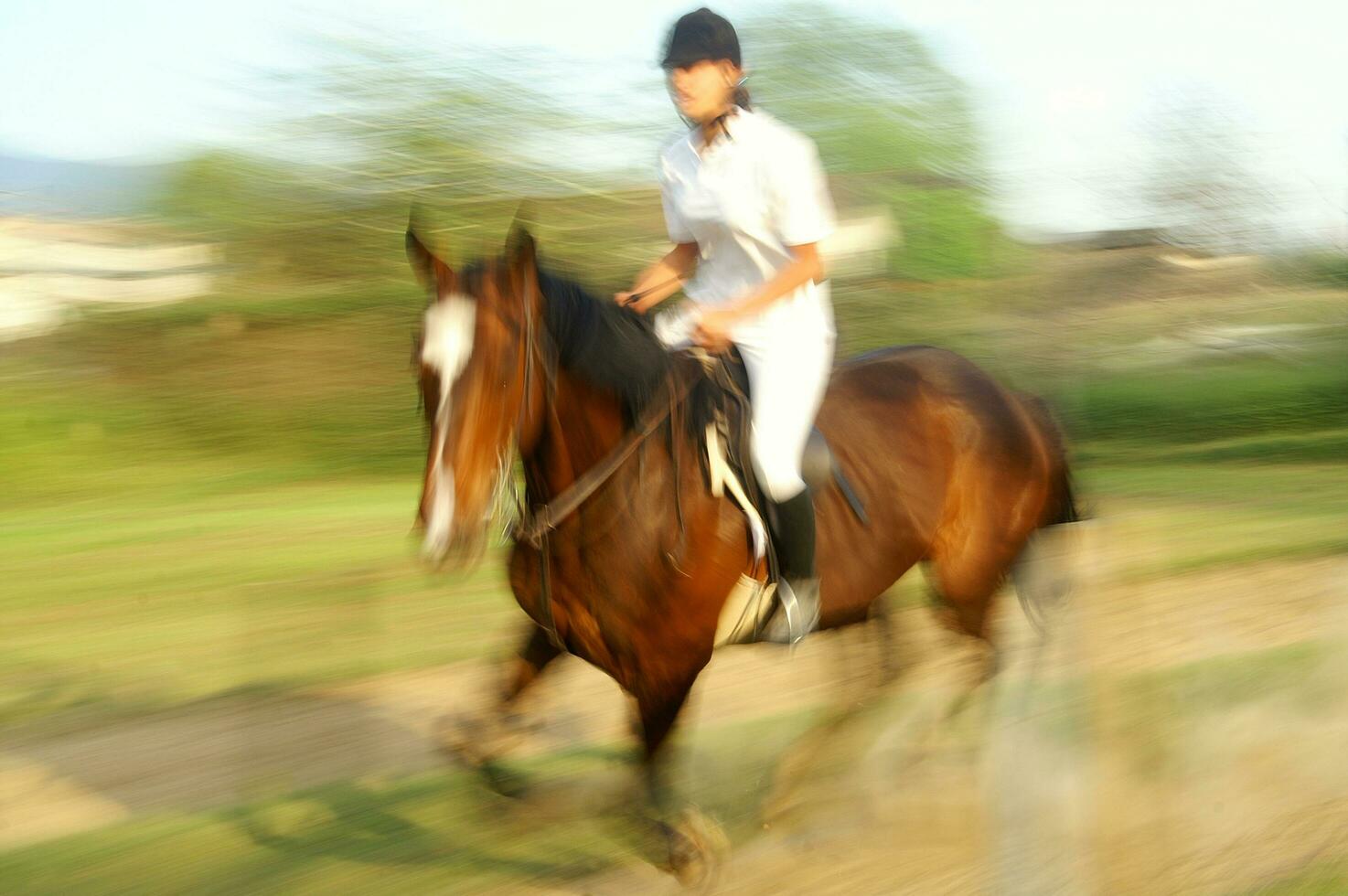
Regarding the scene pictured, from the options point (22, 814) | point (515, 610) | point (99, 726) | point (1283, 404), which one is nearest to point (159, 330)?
point (515, 610)

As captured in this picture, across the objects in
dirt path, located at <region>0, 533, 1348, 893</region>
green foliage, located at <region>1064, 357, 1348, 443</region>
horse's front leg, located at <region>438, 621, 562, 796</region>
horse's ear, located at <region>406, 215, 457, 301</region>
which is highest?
horse's ear, located at <region>406, 215, 457, 301</region>

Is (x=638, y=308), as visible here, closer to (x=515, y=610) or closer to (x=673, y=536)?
(x=673, y=536)

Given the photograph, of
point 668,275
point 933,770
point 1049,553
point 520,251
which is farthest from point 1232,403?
point 520,251

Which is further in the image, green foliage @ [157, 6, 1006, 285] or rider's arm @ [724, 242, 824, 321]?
green foliage @ [157, 6, 1006, 285]

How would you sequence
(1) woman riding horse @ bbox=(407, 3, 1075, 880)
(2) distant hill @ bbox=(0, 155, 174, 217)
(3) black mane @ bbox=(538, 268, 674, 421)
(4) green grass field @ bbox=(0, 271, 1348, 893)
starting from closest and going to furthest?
(1) woman riding horse @ bbox=(407, 3, 1075, 880) < (3) black mane @ bbox=(538, 268, 674, 421) < (4) green grass field @ bbox=(0, 271, 1348, 893) < (2) distant hill @ bbox=(0, 155, 174, 217)

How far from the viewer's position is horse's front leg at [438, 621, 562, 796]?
4508 mm

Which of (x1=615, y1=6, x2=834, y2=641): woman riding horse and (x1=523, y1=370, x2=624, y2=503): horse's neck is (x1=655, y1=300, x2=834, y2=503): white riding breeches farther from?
(x1=523, y1=370, x2=624, y2=503): horse's neck

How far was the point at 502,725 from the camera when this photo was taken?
454cm

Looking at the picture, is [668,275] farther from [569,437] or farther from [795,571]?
[795,571]

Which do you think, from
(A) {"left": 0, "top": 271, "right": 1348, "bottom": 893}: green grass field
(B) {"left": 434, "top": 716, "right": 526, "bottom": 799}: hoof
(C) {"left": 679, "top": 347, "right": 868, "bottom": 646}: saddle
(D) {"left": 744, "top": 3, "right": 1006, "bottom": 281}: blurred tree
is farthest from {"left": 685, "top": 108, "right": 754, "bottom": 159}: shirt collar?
(D) {"left": 744, "top": 3, "right": 1006, "bottom": 281}: blurred tree

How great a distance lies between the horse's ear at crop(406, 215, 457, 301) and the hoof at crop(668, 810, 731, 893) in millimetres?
1726

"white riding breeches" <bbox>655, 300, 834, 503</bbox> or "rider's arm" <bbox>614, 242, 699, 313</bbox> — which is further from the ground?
"rider's arm" <bbox>614, 242, 699, 313</bbox>

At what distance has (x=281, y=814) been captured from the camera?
5020mm

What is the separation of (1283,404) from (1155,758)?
59.6 feet
